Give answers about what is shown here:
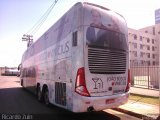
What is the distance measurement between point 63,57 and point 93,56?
1.38 m

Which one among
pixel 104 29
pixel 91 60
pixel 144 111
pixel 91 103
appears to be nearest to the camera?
pixel 91 103

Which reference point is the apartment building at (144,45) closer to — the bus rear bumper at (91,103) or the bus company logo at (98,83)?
the bus rear bumper at (91,103)

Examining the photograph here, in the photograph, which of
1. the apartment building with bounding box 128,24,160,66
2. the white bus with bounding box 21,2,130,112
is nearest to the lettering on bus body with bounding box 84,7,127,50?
the white bus with bounding box 21,2,130,112

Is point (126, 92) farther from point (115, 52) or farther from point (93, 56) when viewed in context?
point (93, 56)

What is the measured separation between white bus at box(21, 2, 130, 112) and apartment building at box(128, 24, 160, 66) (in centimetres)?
6046

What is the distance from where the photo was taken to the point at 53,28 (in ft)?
30.5

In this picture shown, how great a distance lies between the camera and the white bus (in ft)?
20.8

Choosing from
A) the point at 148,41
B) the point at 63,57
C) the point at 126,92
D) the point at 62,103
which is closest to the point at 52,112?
the point at 62,103

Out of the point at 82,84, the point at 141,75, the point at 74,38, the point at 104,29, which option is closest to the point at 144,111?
the point at 82,84

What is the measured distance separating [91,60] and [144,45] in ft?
236

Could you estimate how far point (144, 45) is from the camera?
245 feet

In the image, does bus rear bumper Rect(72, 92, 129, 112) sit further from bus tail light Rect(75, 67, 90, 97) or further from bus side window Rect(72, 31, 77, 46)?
bus side window Rect(72, 31, 77, 46)

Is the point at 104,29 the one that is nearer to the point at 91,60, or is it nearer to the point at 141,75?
the point at 91,60

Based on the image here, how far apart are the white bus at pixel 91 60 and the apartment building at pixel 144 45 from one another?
6046 centimetres
